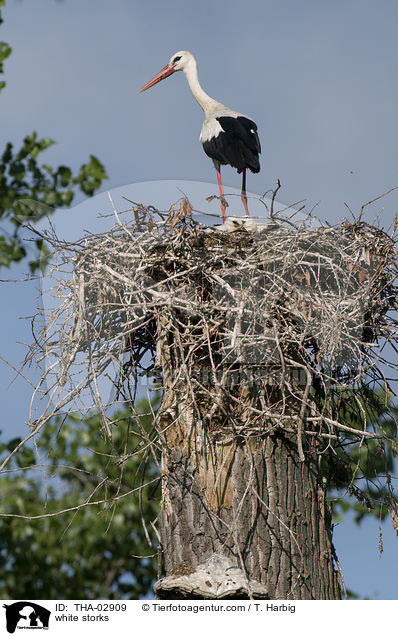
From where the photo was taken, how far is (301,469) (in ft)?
13.5

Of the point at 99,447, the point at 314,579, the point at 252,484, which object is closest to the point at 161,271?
the point at 252,484

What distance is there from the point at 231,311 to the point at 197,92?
284 centimetres

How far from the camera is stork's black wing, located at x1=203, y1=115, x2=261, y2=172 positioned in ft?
18.1

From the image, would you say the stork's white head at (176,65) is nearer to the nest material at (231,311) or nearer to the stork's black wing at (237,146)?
the stork's black wing at (237,146)

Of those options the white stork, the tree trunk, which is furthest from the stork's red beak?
the tree trunk

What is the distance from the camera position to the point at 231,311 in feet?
13.0

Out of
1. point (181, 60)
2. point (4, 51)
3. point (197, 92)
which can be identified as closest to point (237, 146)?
point (197, 92)

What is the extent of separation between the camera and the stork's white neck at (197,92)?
5.99m

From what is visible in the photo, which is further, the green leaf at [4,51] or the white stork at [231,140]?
the green leaf at [4,51]
